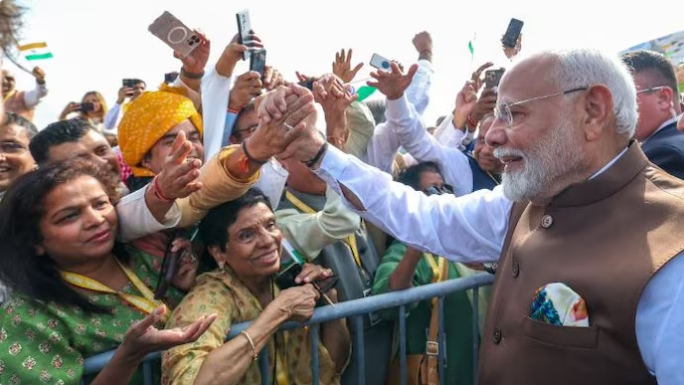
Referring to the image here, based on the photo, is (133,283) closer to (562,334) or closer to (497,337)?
(497,337)

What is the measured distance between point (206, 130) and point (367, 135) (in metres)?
1.02

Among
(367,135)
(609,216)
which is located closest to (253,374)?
(609,216)

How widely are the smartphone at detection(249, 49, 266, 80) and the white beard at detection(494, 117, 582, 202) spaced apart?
1950 millimetres

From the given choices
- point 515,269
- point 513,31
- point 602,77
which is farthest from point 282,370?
point 513,31

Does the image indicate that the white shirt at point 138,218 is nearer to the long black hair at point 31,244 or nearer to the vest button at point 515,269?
the long black hair at point 31,244

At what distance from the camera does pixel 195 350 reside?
84.6 inches

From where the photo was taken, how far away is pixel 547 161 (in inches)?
71.9

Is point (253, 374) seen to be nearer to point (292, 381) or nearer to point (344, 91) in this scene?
point (292, 381)

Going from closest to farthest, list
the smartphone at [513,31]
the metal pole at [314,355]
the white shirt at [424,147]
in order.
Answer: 1. the metal pole at [314,355]
2. the white shirt at [424,147]
3. the smartphone at [513,31]

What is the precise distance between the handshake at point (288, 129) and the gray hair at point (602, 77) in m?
0.87

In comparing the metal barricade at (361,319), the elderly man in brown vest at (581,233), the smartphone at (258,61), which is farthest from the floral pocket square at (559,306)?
the smartphone at (258,61)

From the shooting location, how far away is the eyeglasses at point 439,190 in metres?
3.27

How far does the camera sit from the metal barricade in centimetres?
223

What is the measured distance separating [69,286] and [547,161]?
5.71ft
